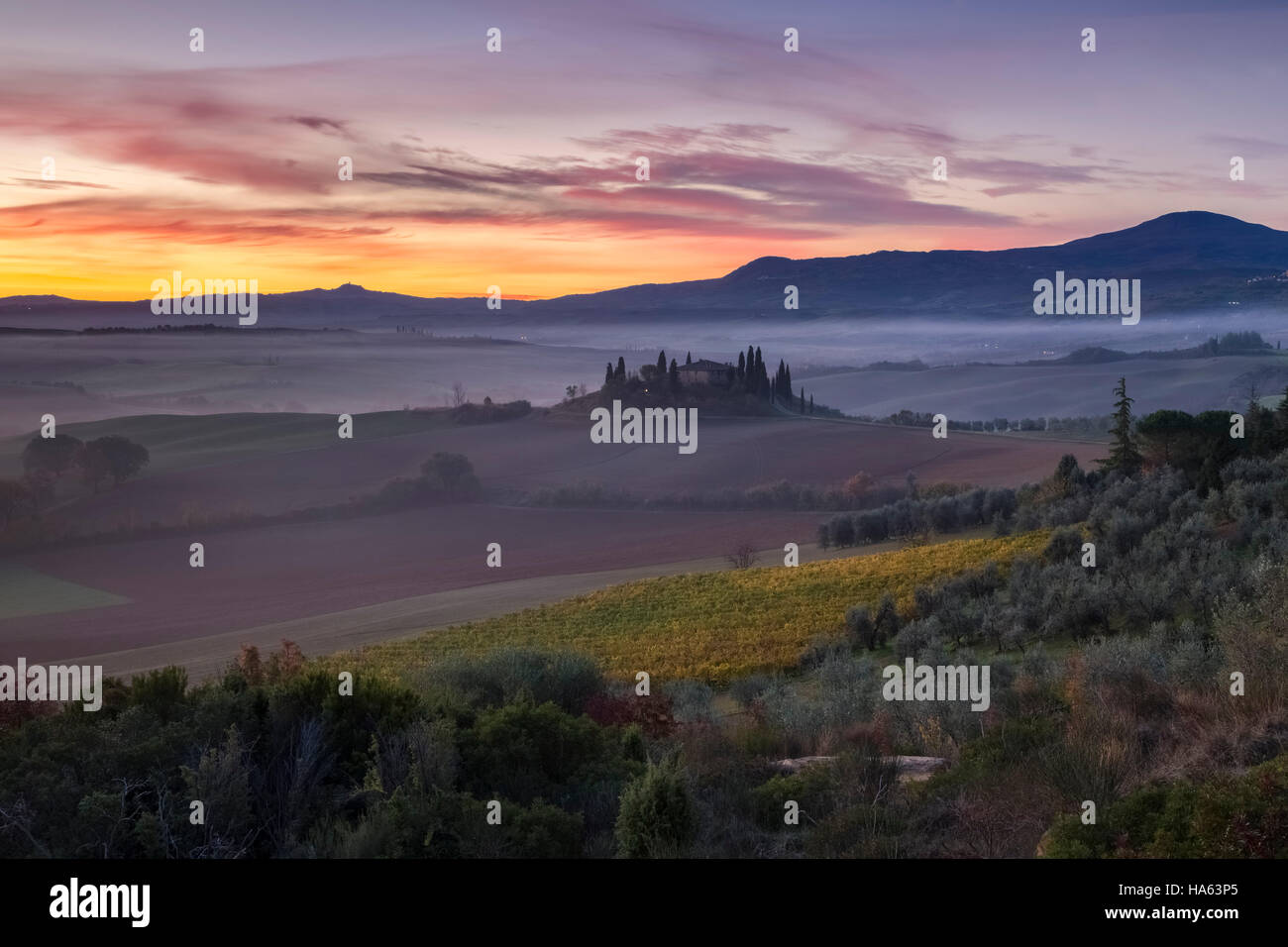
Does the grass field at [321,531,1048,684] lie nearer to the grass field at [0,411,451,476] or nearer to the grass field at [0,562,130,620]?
the grass field at [0,562,130,620]

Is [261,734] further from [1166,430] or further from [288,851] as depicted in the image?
[1166,430]

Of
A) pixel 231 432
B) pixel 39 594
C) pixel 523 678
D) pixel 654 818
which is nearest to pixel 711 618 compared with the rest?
pixel 523 678

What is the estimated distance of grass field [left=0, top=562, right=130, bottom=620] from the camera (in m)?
67.1

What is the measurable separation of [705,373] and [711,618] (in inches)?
4285

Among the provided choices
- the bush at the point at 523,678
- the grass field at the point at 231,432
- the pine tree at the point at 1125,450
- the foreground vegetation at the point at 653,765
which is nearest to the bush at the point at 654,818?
the foreground vegetation at the point at 653,765

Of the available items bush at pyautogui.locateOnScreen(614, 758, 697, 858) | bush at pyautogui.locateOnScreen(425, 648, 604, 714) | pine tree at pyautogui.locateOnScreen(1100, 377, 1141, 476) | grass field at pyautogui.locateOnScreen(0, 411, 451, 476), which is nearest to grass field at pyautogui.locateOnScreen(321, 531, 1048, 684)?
pine tree at pyautogui.locateOnScreen(1100, 377, 1141, 476)

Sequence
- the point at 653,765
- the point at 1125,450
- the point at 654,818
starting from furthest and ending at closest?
the point at 1125,450, the point at 653,765, the point at 654,818

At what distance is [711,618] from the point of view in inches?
1469

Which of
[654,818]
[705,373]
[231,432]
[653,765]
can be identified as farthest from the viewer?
[705,373]

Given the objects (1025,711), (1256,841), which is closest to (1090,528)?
(1025,711)

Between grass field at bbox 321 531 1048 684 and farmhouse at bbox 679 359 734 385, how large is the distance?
91.3 metres

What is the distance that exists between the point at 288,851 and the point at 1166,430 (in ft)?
136

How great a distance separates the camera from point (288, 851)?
8234mm

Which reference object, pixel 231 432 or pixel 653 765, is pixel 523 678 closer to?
pixel 653 765
